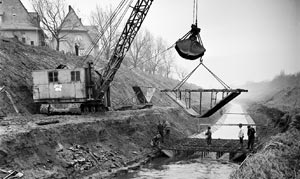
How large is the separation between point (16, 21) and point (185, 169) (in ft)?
128

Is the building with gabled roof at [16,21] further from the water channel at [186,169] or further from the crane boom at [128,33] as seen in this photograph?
the water channel at [186,169]

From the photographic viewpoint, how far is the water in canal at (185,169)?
1634 centimetres

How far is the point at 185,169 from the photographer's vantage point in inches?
712

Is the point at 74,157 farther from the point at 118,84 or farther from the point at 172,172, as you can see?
the point at 118,84

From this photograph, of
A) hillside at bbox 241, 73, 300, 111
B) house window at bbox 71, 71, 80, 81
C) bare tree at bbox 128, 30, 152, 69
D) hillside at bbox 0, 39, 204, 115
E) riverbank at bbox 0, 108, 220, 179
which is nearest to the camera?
riverbank at bbox 0, 108, 220, 179

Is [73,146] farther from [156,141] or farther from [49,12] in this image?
[49,12]

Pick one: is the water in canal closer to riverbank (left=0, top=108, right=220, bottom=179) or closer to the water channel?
the water channel

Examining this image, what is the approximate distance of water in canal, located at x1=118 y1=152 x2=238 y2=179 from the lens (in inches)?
643

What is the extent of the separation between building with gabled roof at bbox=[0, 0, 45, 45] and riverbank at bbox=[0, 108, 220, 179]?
29.7 meters

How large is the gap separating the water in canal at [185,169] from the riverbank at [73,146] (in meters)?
1.11

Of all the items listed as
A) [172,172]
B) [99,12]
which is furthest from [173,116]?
[99,12]

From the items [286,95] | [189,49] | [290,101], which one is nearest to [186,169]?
[189,49]

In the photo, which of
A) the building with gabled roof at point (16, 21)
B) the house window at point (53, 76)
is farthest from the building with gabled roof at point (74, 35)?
the house window at point (53, 76)

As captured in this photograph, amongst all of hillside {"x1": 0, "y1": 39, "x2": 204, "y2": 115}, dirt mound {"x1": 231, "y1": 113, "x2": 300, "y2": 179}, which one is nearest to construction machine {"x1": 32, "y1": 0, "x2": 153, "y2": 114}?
hillside {"x1": 0, "y1": 39, "x2": 204, "y2": 115}
